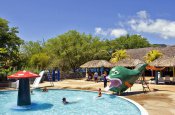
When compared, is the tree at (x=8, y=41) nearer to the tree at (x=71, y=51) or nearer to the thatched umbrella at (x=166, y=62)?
the tree at (x=71, y=51)

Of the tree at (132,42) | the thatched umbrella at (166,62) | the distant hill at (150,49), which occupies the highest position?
the tree at (132,42)

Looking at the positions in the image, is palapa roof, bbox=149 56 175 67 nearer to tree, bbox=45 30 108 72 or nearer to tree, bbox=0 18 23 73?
tree, bbox=45 30 108 72

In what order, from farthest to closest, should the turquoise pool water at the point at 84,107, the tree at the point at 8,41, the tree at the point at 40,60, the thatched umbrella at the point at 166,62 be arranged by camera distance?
the tree at the point at 40,60 < the tree at the point at 8,41 < the thatched umbrella at the point at 166,62 < the turquoise pool water at the point at 84,107

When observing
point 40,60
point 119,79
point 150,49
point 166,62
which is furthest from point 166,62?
point 40,60

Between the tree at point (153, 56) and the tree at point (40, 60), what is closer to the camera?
the tree at point (153, 56)

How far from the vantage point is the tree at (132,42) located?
85.2 meters

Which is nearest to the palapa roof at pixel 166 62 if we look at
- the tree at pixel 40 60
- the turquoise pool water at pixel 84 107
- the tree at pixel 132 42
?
the turquoise pool water at pixel 84 107

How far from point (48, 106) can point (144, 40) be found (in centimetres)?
7469

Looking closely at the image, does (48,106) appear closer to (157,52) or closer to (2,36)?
(2,36)

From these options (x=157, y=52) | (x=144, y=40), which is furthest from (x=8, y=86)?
(x=144, y=40)

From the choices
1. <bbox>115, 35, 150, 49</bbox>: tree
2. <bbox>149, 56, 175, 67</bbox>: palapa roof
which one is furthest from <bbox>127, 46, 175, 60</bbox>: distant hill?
<bbox>115, 35, 150, 49</bbox>: tree

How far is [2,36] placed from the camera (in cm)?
3503

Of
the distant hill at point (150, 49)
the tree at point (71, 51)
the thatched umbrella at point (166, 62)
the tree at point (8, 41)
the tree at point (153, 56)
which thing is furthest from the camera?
the tree at point (71, 51)

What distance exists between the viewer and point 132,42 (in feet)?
283
